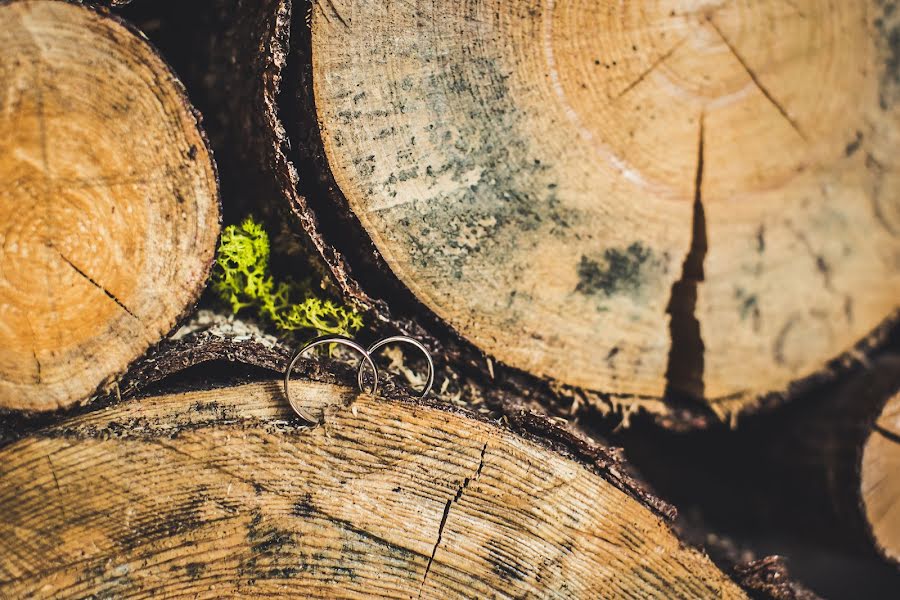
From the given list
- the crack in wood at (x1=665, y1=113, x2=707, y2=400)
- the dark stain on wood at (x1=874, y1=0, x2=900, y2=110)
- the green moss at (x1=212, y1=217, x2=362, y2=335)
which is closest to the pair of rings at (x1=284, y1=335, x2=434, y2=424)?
the green moss at (x1=212, y1=217, x2=362, y2=335)

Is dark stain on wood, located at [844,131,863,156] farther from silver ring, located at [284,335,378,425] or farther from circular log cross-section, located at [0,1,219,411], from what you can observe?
circular log cross-section, located at [0,1,219,411]

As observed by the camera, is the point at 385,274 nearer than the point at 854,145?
Yes

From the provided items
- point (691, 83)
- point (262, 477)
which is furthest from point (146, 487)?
point (691, 83)

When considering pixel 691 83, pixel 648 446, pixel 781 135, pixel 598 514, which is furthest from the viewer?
pixel 648 446

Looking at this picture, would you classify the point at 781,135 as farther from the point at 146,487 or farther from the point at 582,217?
the point at 146,487

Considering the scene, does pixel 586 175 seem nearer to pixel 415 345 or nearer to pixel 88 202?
pixel 415 345

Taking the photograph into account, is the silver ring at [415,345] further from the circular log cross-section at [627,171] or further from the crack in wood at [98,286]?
the crack in wood at [98,286]

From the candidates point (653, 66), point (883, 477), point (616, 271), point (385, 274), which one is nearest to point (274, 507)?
point (385, 274)
